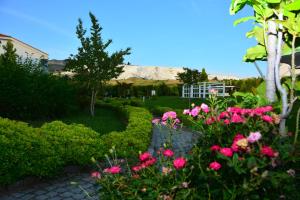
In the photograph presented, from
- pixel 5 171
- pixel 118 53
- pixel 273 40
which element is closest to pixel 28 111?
pixel 118 53

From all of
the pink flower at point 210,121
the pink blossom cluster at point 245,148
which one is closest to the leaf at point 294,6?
the pink flower at point 210,121

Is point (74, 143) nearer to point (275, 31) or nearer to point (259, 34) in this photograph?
point (259, 34)

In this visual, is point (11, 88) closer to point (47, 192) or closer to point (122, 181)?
point (47, 192)

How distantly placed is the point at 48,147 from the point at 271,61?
4.55m

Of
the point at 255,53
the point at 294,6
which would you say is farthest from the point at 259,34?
the point at 294,6

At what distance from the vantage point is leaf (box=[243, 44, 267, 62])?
507 centimetres

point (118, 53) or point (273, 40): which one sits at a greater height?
point (118, 53)

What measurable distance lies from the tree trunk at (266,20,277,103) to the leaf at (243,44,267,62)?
417mm

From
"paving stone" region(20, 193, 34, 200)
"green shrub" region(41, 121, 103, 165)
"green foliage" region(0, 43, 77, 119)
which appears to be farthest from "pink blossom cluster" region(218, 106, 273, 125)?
"green foliage" region(0, 43, 77, 119)

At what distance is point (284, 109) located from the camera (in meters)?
4.18

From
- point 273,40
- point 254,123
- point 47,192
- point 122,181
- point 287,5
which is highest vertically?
point 287,5

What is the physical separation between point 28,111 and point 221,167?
1414 centimetres

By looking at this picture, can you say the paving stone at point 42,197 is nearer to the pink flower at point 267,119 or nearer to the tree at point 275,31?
the tree at point 275,31

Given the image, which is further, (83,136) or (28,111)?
(28,111)
